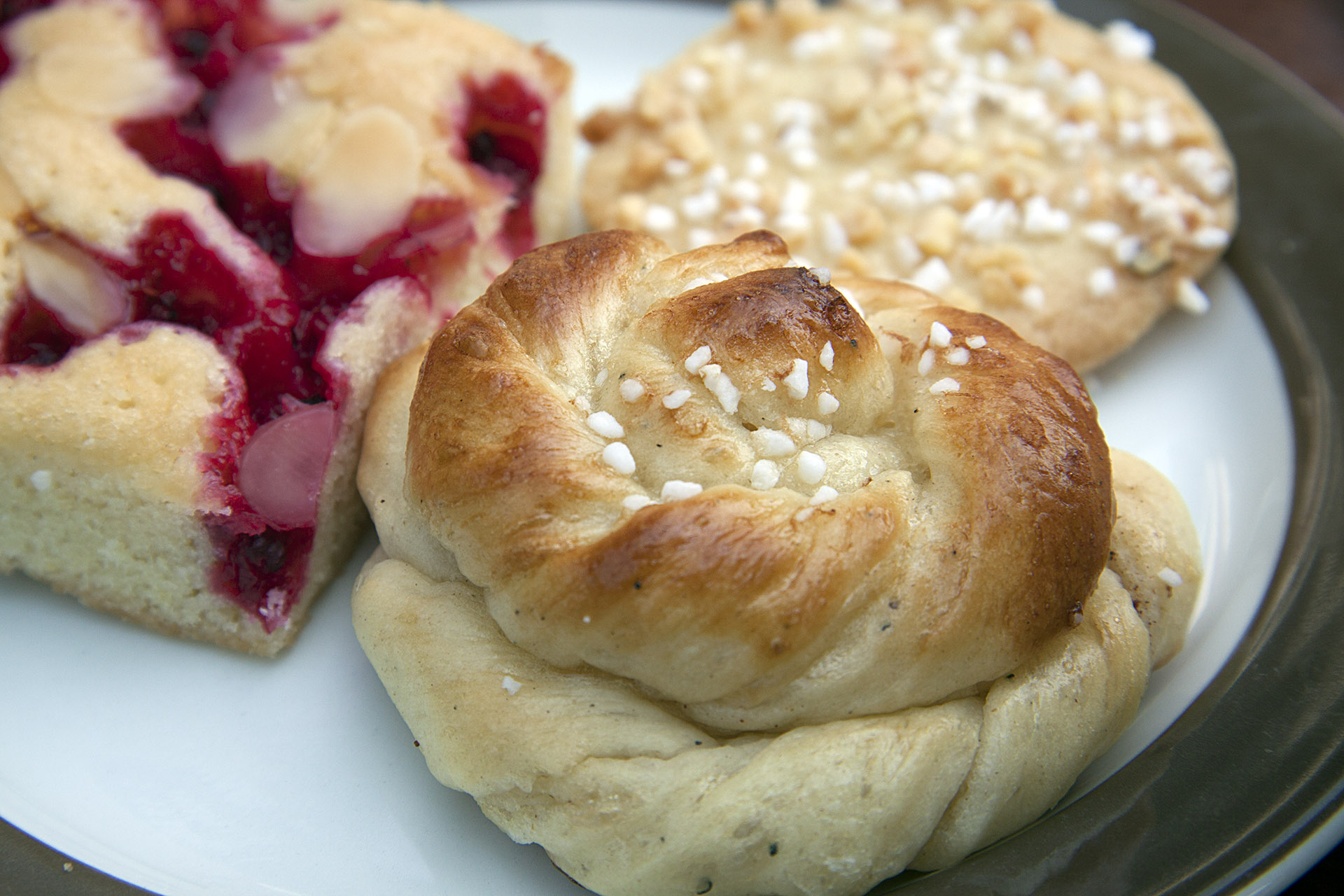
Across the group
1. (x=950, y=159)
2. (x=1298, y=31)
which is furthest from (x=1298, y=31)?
(x=950, y=159)

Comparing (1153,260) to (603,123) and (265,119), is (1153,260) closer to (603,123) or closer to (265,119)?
(603,123)

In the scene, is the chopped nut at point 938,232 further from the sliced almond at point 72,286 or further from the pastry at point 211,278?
the sliced almond at point 72,286

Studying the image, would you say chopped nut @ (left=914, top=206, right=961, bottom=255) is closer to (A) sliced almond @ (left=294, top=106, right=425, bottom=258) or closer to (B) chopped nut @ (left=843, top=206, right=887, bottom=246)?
(B) chopped nut @ (left=843, top=206, right=887, bottom=246)

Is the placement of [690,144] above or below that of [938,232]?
below

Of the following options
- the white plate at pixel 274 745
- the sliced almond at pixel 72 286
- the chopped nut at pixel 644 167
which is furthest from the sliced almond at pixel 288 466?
the chopped nut at pixel 644 167

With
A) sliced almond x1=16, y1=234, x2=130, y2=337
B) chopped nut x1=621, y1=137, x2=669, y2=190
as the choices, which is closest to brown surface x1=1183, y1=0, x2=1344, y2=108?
chopped nut x1=621, y1=137, x2=669, y2=190

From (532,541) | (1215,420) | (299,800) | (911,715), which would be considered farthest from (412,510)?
(1215,420)

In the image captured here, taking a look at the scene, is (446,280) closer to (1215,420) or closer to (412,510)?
(412,510)
